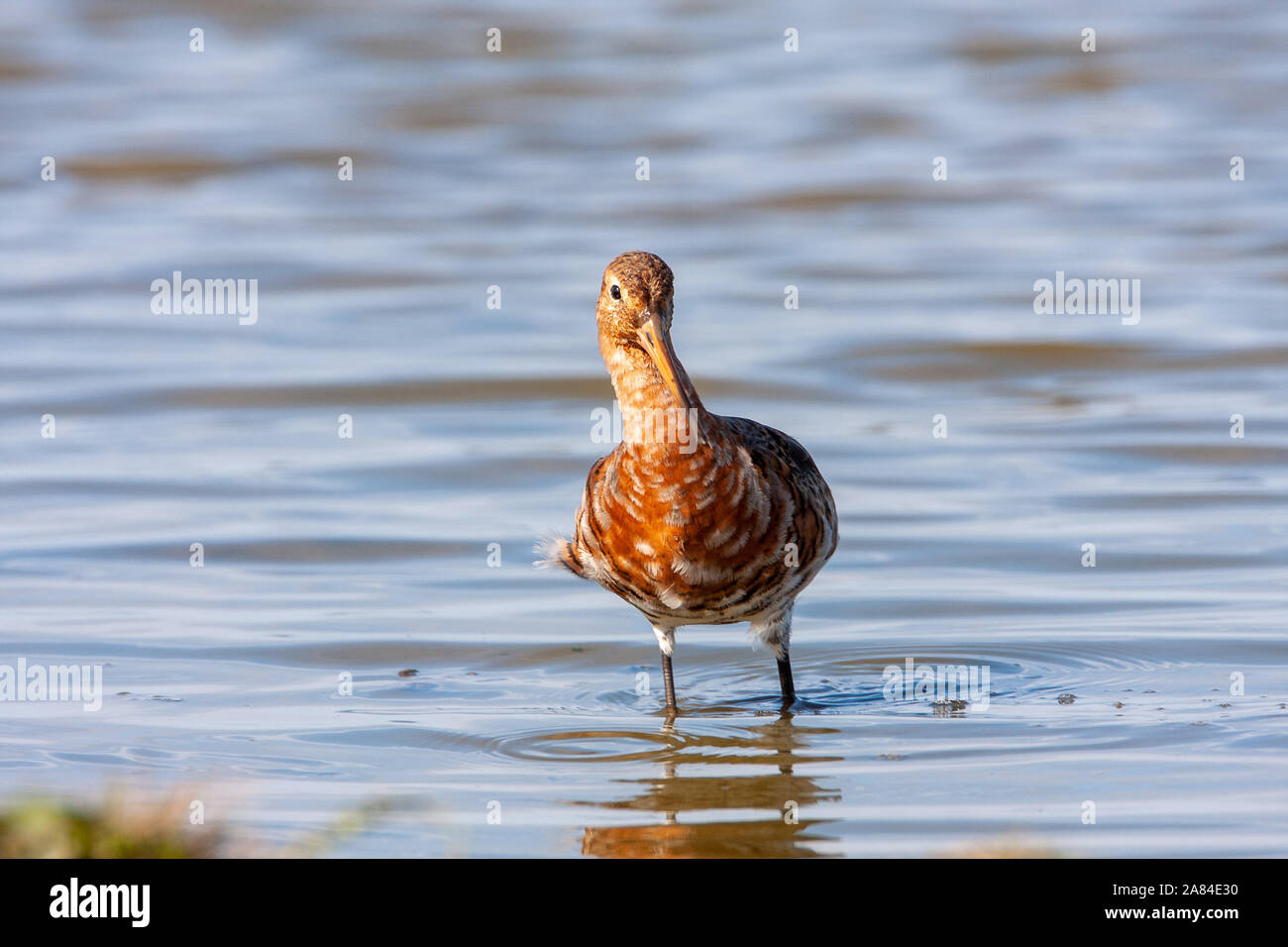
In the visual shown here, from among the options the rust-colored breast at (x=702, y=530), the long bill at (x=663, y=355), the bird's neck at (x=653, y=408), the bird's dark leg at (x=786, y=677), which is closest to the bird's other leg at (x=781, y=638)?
the bird's dark leg at (x=786, y=677)

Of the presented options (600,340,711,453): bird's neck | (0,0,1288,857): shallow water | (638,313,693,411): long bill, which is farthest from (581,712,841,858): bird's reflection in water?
(638,313,693,411): long bill

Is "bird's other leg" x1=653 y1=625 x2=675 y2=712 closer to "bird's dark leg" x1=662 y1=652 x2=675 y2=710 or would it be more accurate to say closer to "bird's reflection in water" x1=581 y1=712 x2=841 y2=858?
"bird's dark leg" x1=662 y1=652 x2=675 y2=710

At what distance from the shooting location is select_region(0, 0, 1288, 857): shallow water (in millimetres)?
5641

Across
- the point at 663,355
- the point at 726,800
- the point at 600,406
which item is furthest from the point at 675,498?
the point at 600,406

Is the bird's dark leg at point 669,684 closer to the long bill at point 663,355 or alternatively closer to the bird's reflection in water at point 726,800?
the bird's reflection in water at point 726,800

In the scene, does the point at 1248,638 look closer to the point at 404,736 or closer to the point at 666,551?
the point at 666,551

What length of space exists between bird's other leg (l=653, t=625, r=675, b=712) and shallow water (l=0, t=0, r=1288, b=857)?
17 cm

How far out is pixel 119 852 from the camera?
11.1ft

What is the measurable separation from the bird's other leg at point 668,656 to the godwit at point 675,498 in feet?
0.87

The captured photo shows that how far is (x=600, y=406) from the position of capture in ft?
37.0

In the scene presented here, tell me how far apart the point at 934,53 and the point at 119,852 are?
1798 centimetres

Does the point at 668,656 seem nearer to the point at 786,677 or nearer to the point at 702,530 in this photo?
the point at 786,677

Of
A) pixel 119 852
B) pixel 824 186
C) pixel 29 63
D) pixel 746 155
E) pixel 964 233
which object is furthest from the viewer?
pixel 29 63
